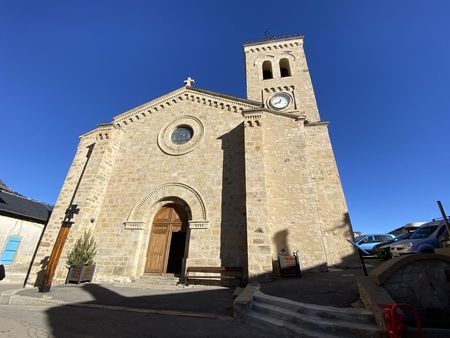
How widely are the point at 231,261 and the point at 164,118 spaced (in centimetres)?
863

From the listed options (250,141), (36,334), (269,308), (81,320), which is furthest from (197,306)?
(250,141)

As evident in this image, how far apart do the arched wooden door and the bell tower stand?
421 inches

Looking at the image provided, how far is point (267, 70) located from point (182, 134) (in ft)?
41.6

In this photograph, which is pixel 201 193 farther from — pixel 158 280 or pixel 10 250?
pixel 10 250

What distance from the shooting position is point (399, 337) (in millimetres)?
2715

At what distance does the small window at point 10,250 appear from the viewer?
1148cm

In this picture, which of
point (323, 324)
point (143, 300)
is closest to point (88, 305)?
point (143, 300)

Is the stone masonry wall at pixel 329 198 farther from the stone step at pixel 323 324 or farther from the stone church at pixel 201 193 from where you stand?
the stone step at pixel 323 324

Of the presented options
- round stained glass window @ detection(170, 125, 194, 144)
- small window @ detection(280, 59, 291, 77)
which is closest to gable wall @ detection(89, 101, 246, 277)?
round stained glass window @ detection(170, 125, 194, 144)

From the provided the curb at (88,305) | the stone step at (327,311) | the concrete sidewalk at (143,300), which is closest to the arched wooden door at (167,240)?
the concrete sidewalk at (143,300)

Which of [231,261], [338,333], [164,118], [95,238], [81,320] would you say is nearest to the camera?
[338,333]

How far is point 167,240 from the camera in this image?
974 cm

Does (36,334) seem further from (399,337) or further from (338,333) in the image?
(399,337)

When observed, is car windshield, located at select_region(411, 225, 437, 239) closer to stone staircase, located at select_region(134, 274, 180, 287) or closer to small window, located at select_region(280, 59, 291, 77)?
stone staircase, located at select_region(134, 274, 180, 287)
